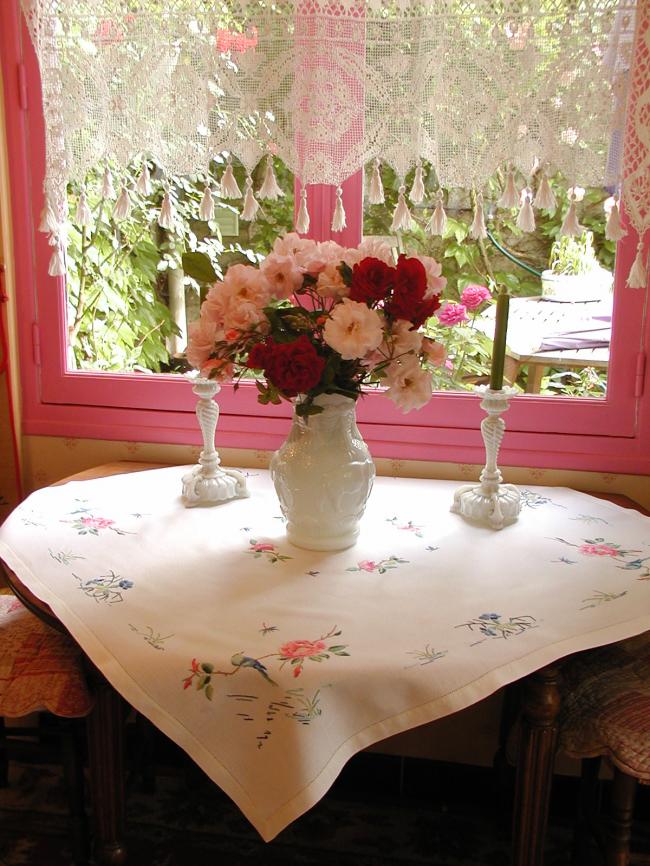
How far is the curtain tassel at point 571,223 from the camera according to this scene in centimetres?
179

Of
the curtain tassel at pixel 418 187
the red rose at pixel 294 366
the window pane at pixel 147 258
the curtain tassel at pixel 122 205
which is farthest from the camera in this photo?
the window pane at pixel 147 258

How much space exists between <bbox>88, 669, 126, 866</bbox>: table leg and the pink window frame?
82 centimetres

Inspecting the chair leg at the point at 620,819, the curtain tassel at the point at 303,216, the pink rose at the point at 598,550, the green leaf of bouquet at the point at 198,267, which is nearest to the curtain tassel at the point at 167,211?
the curtain tassel at the point at 303,216

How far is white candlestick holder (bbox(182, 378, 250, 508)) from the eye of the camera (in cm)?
188

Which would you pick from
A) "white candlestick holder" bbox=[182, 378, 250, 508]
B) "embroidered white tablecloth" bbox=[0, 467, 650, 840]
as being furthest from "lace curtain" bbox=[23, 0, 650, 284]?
"embroidered white tablecloth" bbox=[0, 467, 650, 840]

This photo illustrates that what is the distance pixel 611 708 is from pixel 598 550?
306mm

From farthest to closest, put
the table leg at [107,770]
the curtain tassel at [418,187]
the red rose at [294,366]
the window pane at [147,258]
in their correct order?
the window pane at [147,258] < the curtain tassel at [418,187] < the table leg at [107,770] < the red rose at [294,366]

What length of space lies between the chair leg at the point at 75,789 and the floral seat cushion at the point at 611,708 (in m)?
0.88

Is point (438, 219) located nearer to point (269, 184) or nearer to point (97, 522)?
point (269, 184)

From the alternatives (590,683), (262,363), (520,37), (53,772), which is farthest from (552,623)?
(53,772)

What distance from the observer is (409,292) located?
1427 millimetres

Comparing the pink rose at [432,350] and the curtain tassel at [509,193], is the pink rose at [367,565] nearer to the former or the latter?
the pink rose at [432,350]

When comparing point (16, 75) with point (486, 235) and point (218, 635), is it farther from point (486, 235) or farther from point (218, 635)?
point (218, 635)

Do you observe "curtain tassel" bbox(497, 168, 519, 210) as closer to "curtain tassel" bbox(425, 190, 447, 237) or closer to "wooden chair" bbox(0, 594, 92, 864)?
"curtain tassel" bbox(425, 190, 447, 237)
